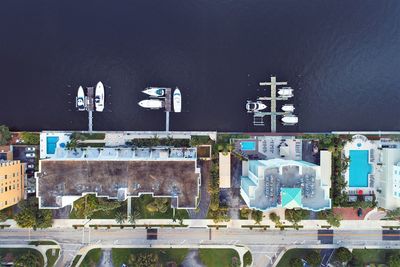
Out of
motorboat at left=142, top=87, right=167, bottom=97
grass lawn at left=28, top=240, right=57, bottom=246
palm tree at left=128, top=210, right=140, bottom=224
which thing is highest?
motorboat at left=142, top=87, right=167, bottom=97

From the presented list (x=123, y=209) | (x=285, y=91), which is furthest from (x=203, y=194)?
(x=285, y=91)

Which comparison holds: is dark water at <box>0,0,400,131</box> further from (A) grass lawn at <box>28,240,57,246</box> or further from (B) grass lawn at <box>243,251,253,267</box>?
(B) grass lawn at <box>243,251,253,267</box>

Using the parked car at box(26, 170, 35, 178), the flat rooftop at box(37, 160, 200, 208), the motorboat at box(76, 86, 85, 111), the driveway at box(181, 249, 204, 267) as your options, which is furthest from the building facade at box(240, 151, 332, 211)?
the parked car at box(26, 170, 35, 178)

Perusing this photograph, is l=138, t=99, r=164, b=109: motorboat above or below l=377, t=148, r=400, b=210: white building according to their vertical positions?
above

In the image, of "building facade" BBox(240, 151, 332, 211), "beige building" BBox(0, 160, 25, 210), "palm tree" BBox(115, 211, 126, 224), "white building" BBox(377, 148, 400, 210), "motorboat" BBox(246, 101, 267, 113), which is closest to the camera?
"building facade" BBox(240, 151, 332, 211)

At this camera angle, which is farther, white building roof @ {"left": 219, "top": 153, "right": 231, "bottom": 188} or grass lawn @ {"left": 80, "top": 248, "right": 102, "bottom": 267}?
grass lawn @ {"left": 80, "top": 248, "right": 102, "bottom": 267}

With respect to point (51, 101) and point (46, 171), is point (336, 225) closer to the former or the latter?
point (46, 171)

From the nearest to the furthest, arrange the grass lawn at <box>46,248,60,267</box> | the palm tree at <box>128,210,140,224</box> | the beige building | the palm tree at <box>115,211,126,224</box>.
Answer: the beige building → the palm tree at <box>115,211,126,224</box> → the palm tree at <box>128,210,140,224</box> → the grass lawn at <box>46,248,60,267</box>
